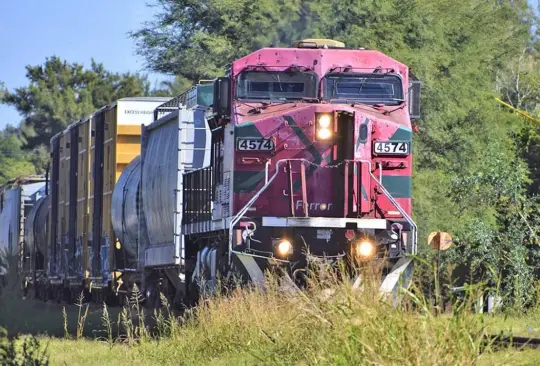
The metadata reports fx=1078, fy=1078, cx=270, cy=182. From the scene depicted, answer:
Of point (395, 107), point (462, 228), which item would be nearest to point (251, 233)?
point (395, 107)

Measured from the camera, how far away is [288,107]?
14789mm

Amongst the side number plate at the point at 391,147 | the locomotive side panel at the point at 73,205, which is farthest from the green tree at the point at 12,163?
the side number plate at the point at 391,147

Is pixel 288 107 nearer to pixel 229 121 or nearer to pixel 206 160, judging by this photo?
Answer: pixel 229 121

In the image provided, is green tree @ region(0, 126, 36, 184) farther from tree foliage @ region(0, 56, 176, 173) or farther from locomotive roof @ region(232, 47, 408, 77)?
locomotive roof @ region(232, 47, 408, 77)

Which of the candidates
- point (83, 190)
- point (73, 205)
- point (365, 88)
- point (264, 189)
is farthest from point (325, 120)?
point (73, 205)

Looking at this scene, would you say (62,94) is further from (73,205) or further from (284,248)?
(284,248)

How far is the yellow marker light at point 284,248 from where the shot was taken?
13828 millimetres

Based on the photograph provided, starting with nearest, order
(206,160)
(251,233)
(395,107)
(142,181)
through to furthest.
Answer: (251,233), (395,107), (206,160), (142,181)

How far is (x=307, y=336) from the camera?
9570 millimetres

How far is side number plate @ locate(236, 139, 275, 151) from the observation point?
1451 centimetres

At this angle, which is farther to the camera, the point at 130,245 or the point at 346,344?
the point at 130,245

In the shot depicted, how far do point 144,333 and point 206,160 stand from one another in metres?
5.20

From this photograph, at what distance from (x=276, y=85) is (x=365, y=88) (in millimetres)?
1243

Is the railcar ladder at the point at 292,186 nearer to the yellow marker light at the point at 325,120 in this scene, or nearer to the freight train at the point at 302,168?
the freight train at the point at 302,168
